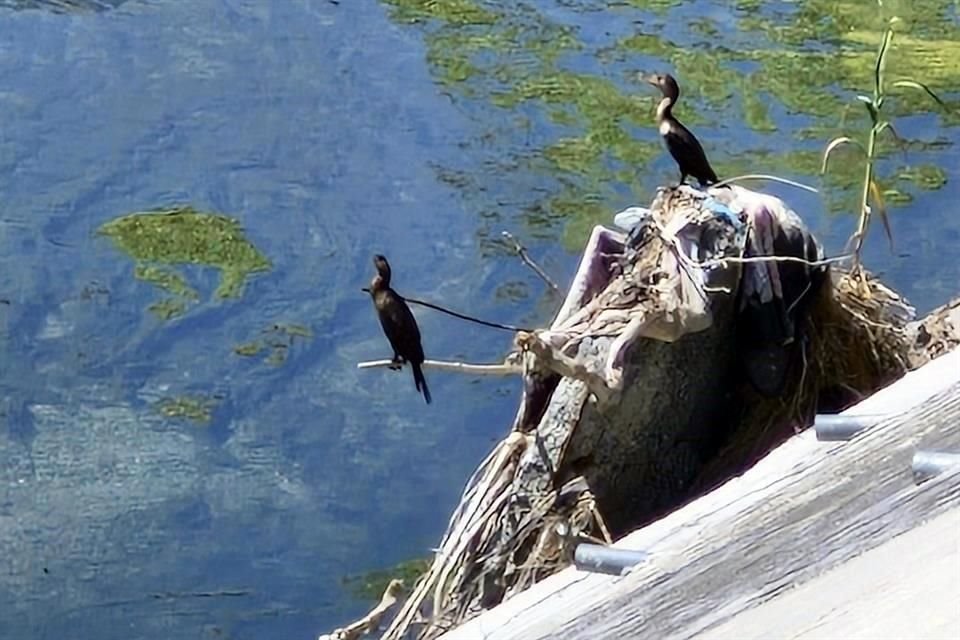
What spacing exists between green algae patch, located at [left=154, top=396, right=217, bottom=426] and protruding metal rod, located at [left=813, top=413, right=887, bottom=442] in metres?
3.56

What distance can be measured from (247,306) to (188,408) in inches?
14.1

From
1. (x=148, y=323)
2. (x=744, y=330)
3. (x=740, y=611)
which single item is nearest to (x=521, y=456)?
(x=744, y=330)

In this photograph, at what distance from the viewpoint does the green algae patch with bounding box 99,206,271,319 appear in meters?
4.49

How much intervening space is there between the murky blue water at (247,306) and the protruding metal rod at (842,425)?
10.7 ft

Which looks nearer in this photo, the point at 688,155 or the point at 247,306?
the point at 688,155

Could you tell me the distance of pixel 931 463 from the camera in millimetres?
751

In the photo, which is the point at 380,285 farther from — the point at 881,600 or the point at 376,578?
the point at 881,600

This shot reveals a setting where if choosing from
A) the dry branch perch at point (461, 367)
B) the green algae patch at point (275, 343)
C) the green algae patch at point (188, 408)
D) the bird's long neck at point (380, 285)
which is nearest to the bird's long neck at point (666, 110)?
the bird's long neck at point (380, 285)

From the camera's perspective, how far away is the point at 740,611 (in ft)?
2.50

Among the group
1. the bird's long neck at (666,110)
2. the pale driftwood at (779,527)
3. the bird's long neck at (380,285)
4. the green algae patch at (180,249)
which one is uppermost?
the pale driftwood at (779,527)

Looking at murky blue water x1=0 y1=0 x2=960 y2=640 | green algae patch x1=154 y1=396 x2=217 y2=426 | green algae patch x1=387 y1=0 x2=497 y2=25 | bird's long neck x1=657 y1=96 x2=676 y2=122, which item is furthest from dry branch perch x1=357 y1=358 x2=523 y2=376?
green algae patch x1=387 y1=0 x2=497 y2=25

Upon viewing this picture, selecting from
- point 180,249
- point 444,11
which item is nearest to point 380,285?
point 180,249

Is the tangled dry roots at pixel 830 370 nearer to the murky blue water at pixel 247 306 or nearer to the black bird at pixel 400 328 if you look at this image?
the black bird at pixel 400 328

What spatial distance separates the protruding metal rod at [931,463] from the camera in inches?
29.4
